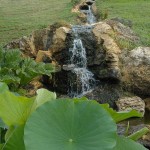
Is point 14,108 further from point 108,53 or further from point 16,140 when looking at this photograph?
point 108,53

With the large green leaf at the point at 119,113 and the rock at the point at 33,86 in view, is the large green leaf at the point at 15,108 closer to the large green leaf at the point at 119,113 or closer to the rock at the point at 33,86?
the large green leaf at the point at 119,113

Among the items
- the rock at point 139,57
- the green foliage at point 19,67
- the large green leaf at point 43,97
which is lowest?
the rock at point 139,57

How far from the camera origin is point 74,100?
96cm

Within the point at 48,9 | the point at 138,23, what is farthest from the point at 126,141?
the point at 48,9

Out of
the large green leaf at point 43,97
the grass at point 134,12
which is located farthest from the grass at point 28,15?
the large green leaf at point 43,97

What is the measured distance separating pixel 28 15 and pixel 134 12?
157 inches

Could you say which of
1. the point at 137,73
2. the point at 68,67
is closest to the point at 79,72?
the point at 68,67

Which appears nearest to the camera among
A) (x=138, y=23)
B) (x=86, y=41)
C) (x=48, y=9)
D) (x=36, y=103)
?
(x=36, y=103)

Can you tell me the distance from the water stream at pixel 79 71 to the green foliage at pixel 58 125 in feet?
29.9

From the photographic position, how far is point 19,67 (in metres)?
9.30

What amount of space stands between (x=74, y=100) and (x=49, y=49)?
926cm

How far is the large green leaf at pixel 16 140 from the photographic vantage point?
94 centimetres

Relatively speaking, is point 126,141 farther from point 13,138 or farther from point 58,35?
point 58,35

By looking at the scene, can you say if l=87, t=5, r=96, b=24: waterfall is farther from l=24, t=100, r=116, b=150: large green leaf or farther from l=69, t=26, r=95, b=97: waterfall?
l=24, t=100, r=116, b=150: large green leaf
